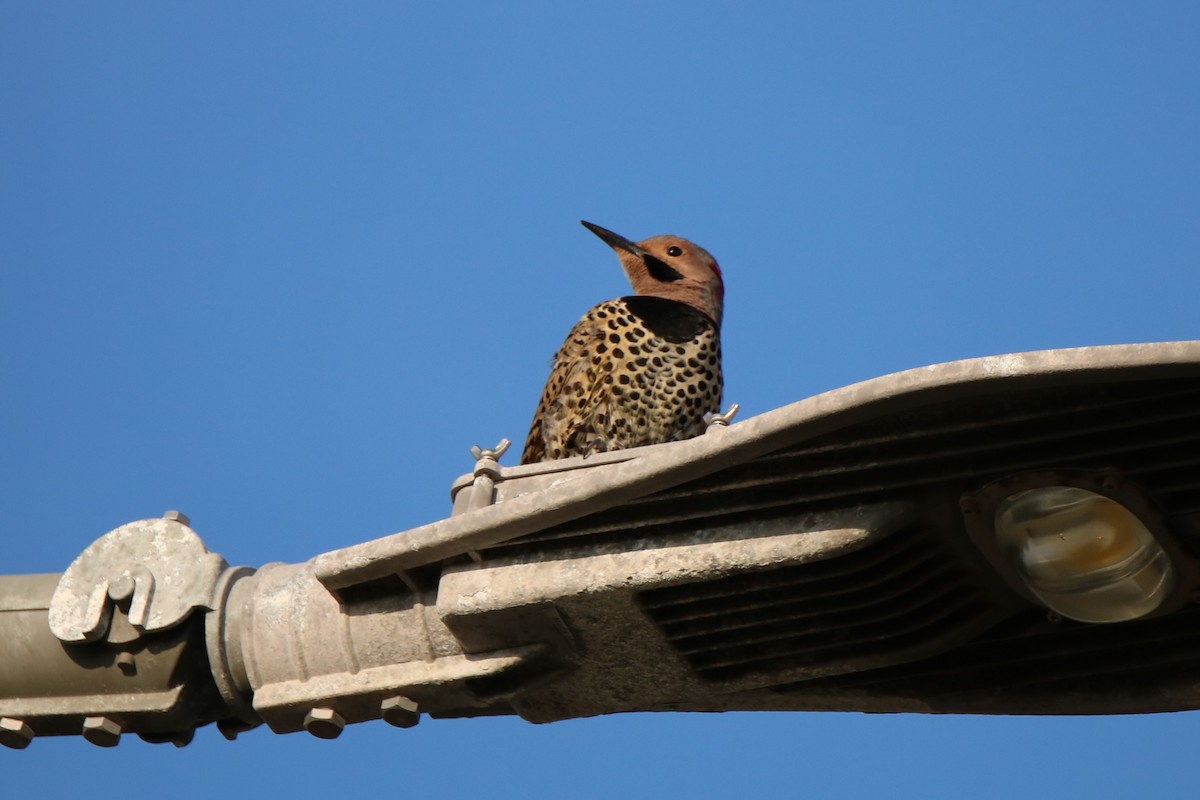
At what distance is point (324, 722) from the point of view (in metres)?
4.87

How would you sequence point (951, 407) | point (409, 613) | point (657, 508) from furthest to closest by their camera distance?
point (409, 613) < point (657, 508) < point (951, 407)

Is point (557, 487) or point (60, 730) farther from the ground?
point (557, 487)

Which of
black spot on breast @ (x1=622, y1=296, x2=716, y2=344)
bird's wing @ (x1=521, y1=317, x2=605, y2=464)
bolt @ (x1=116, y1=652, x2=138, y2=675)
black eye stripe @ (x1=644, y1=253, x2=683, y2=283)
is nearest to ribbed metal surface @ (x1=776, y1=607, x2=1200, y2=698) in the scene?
bolt @ (x1=116, y1=652, x2=138, y2=675)

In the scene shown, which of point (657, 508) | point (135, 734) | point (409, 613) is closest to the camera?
point (657, 508)

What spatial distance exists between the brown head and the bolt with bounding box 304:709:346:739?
4002mm

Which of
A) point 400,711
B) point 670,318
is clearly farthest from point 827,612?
point 670,318

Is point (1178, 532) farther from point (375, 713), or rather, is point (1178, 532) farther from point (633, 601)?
point (375, 713)

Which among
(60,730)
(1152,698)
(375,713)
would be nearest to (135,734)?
(60,730)

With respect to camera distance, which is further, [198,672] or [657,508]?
[198,672]

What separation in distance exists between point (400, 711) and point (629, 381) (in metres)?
3.20

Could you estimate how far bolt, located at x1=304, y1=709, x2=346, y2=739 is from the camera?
4867 mm

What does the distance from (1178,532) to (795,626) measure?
97 centimetres

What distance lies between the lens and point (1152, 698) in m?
4.71

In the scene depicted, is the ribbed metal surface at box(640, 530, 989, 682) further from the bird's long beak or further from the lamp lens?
the bird's long beak
